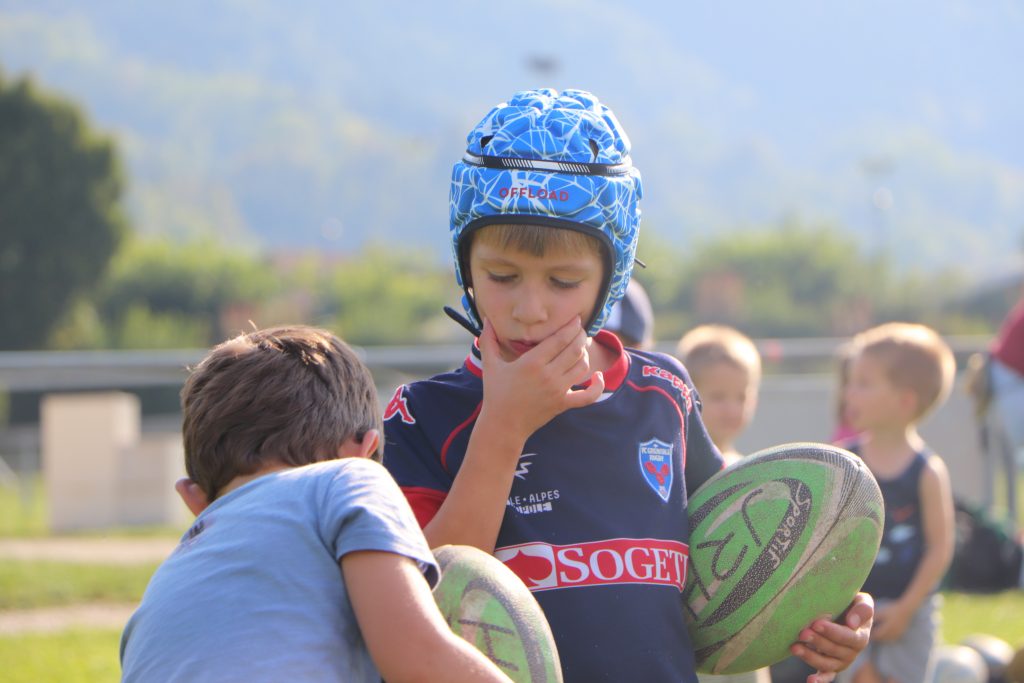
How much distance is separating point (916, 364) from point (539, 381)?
11.7 ft

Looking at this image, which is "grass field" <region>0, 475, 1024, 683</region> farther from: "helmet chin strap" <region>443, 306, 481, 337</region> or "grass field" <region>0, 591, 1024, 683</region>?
"helmet chin strap" <region>443, 306, 481, 337</region>

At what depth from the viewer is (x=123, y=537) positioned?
35.6ft

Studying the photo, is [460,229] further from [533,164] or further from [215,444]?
[215,444]

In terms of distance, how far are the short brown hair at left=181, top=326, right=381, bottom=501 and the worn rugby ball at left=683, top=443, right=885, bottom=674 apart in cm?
88

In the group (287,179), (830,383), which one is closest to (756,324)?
(830,383)

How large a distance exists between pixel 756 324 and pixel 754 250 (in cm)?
965

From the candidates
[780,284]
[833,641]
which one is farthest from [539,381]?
[780,284]

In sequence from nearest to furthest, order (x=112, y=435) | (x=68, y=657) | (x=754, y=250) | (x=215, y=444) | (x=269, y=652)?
(x=269, y=652)
(x=215, y=444)
(x=68, y=657)
(x=112, y=435)
(x=754, y=250)

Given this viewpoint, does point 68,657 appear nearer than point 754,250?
Yes

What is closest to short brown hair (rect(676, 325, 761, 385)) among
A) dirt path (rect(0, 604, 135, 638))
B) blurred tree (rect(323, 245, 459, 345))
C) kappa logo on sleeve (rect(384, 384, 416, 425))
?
Answer: kappa logo on sleeve (rect(384, 384, 416, 425))

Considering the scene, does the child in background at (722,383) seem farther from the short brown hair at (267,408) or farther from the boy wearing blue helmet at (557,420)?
the short brown hair at (267,408)

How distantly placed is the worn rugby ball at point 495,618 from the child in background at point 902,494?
3.08m

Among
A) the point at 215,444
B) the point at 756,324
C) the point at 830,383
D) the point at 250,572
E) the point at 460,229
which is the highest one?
the point at 460,229

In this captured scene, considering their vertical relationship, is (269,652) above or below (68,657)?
above
